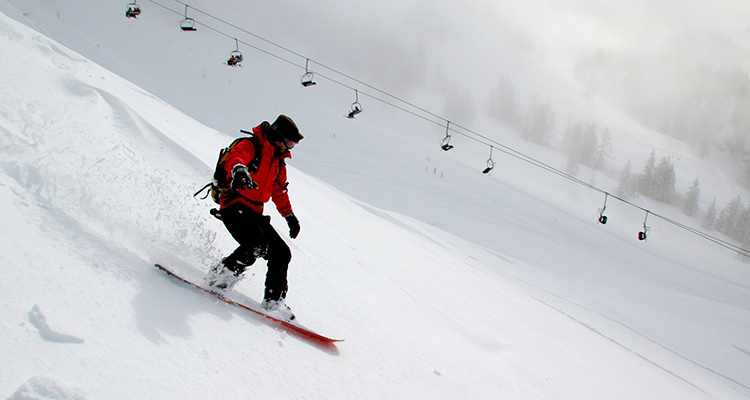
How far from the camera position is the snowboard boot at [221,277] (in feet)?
10.6

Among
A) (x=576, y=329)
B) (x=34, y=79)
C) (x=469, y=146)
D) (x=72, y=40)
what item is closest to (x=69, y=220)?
(x=34, y=79)

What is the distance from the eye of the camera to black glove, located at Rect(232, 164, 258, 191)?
2.82m

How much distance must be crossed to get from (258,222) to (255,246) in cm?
19

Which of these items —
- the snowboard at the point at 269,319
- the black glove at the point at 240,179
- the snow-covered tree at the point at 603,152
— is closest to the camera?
the black glove at the point at 240,179

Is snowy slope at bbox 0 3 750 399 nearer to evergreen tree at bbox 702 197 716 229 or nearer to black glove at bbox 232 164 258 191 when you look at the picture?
black glove at bbox 232 164 258 191

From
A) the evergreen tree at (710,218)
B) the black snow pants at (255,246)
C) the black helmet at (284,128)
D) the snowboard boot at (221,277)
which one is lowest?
the snowboard boot at (221,277)

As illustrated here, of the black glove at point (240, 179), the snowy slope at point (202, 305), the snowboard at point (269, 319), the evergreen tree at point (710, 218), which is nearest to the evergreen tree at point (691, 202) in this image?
the evergreen tree at point (710, 218)

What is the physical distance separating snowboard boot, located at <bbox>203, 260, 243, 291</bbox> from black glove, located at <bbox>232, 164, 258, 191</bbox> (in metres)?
0.79

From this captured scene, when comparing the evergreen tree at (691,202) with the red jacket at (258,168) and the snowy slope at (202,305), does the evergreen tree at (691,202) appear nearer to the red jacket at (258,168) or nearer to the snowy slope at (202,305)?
the snowy slope at (202,305)

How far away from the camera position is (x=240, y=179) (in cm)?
282

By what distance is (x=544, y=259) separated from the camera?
17719 mm

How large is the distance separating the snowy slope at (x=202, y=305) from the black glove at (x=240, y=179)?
86 cm

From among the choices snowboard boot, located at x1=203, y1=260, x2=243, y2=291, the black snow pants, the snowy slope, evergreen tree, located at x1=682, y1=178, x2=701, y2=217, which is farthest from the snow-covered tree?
snowboard boot, located at x1=203, y1=260, x2=243, y2=291

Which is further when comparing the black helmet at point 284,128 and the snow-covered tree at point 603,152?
the snow-covered tree at point 603,152
